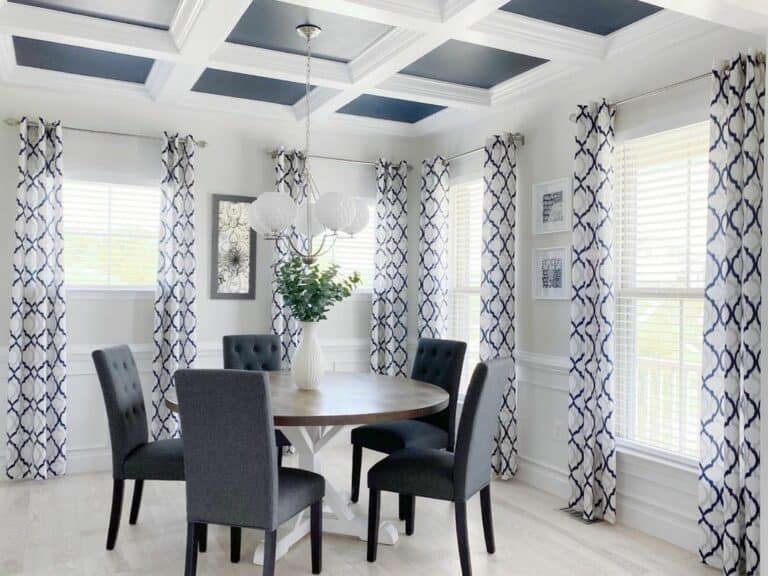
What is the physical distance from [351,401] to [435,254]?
2.38m

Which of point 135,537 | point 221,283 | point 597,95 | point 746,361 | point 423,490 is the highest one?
Answer: point 597,95

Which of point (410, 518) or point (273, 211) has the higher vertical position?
point (273, 211)

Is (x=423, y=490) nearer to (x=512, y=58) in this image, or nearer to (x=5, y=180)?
(x=512, y=58)

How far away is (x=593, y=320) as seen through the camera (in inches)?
151

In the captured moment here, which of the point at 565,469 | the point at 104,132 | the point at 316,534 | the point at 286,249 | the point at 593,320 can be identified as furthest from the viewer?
→ the point at 286,249

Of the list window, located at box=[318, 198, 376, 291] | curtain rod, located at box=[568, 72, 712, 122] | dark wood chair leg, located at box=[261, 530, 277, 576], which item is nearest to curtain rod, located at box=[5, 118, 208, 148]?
window, located at box=[318, 198, 376, 291]

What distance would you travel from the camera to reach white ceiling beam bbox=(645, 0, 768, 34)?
2654 mm

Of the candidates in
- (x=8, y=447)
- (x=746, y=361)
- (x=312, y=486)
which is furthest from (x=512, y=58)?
(x=8, y=447)

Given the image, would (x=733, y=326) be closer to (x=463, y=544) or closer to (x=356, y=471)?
(x=463, y=544)

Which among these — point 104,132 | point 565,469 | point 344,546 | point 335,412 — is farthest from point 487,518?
point 104,132

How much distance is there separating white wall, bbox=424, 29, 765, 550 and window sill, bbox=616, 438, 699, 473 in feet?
0.05

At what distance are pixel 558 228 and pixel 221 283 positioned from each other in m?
2.50

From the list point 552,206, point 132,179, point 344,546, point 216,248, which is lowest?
point 344,546

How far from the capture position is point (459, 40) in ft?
12.2
